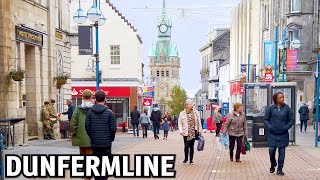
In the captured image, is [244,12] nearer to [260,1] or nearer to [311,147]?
[260,1]

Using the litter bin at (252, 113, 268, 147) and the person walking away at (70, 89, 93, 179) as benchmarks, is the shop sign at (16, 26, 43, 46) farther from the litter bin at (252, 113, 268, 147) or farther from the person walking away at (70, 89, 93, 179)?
the person walking away at (70, 89, 93, 179)

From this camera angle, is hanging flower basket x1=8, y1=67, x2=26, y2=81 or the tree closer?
hanging flower basket x1=8, y1=67, x2=26, y2=81

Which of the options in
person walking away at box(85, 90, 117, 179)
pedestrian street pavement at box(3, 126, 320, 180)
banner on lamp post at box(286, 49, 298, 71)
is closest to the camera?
person walking away at box(85, 90, 117, 179)

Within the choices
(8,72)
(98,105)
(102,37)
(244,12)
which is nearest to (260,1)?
(244,12)

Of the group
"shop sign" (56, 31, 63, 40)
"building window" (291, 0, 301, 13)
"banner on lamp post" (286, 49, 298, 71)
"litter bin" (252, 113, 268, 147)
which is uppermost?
"building window" (291, 0, 301, 13)

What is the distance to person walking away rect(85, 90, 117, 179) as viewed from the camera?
8961 millimetres

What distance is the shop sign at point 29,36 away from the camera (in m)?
17.9

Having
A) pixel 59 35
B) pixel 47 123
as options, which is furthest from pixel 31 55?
pixel 59 35

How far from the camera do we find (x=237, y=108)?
14.4 metres

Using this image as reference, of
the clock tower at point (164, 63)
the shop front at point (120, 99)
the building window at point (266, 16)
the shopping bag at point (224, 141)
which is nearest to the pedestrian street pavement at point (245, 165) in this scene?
the shopping bag at point (224, 141)

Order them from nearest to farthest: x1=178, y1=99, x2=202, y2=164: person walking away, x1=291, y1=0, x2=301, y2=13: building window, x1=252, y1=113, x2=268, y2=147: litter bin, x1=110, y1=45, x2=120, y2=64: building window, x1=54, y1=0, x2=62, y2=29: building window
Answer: x1=178, y1=99, x2=202, y2=164: person walking away → x1=252, y1=113, x2=268, y2=147: litter bin → x1=54, y1=0, x2=62, y2=29: building window → x1=291, y1=0, x2=301, y2=13: building window → x1=110, y1=45, x2=120, y2=64: building window

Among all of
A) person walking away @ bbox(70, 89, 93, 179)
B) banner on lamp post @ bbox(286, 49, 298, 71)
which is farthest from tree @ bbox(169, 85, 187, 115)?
person walking away @ bbox(70, 89, 93, 179)

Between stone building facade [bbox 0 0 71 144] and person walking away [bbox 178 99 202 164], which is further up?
stone building facade [bbox 0 0 71 144]

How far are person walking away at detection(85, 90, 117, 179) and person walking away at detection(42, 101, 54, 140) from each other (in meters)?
11.9
